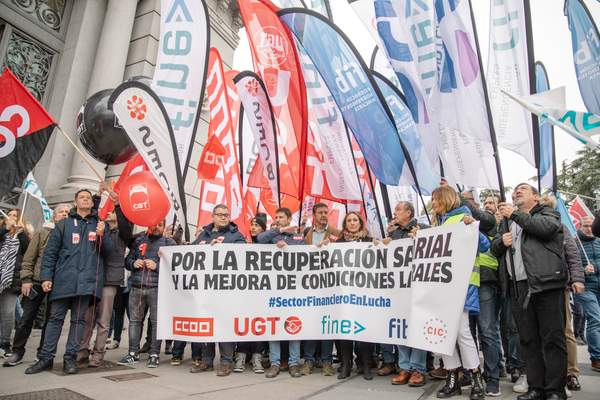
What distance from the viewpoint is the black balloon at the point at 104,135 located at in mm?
6383

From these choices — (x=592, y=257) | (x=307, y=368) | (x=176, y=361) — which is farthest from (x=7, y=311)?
(x=592, y=257)

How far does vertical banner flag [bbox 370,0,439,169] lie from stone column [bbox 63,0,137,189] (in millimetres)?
8183

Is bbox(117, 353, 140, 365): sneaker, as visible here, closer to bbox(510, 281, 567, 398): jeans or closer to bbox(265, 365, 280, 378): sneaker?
bbox(265, 365, 280, 378): sneaker

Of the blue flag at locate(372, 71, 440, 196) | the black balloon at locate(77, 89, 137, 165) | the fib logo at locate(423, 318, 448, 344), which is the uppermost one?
the black balloon at locate(77, 89, 137, 165)

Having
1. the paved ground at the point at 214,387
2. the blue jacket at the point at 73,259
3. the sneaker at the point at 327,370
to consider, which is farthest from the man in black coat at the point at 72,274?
the sneaker at the point at 327,370

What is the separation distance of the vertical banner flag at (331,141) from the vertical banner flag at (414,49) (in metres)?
1.14

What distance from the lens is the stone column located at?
10.5 m

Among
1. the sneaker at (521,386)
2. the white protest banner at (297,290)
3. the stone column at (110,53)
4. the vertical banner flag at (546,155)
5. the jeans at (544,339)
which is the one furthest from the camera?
the stone column at (110,53)

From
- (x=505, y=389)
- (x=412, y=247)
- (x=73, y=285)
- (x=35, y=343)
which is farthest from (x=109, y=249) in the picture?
(x=505, y=389)

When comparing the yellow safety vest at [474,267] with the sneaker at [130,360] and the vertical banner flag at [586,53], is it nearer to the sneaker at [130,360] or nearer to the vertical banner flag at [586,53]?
the vertical banner flag at [586,53]

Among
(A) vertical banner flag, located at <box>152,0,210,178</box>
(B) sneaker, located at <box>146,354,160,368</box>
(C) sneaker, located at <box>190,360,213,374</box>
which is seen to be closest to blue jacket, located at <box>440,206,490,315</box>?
(C) sneaker, located at <box>190,360,213,374</box>

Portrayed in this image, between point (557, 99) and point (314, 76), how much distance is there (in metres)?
3.51

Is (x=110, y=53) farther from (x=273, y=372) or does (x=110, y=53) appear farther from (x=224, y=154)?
(x=273, y=372)

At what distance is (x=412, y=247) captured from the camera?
4656 millimetres
